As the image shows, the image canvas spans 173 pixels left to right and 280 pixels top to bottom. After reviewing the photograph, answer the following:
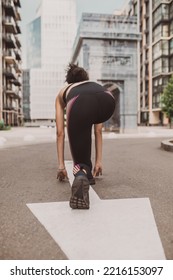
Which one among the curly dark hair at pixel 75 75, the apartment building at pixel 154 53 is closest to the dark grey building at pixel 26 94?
the apartment building at pixel 154 53

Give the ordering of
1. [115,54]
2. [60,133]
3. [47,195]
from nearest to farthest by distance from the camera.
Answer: [47,195] < [60,133] < [115,54]

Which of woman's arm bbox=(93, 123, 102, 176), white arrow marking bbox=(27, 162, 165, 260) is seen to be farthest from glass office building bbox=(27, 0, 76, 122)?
white arrow marking bbox=(27, 162, 165, 260)

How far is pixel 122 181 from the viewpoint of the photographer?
4059mm

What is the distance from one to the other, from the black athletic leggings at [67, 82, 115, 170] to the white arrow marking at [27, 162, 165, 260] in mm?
498

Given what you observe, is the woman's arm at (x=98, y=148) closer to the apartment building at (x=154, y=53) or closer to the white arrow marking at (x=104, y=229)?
the white arrow marking at (x=104, y=229)

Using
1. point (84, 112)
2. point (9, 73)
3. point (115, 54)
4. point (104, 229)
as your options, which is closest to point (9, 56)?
point (9, 73)

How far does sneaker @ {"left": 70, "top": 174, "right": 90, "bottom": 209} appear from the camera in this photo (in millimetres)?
2498

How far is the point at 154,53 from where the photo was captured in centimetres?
5916

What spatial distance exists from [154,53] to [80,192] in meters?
60.3

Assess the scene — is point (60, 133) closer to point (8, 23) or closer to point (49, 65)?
point (8, 23)

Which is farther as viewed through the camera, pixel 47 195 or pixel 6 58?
pixel 6 58

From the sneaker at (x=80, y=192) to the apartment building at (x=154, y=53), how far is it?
56.1 m

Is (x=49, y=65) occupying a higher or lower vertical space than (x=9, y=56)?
higher

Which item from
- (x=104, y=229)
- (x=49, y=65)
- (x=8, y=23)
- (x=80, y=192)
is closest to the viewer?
(x=104, y=229)
